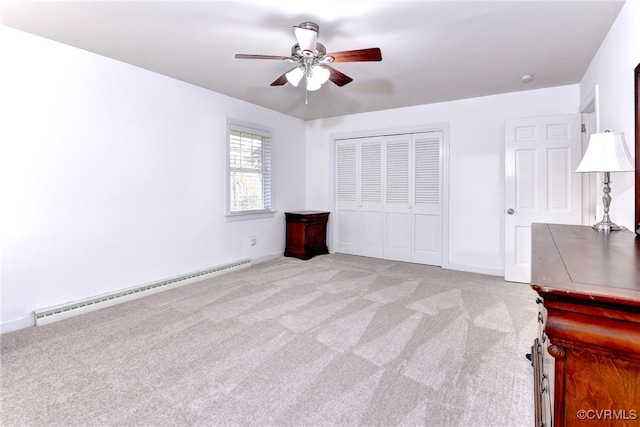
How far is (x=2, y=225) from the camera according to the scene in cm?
248

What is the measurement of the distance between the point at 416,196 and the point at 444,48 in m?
2.45

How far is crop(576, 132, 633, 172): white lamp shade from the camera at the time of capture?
1.77m

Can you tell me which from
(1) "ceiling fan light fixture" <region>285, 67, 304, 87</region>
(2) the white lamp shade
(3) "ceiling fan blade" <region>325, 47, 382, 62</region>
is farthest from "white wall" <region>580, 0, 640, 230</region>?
(1) "ceiling fan light fixture" <region>285, 67, 304, 87</region>

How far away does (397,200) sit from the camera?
508 centimetres

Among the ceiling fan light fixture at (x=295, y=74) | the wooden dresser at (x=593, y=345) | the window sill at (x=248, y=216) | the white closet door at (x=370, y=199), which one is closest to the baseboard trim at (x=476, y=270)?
the white closet door at (x=370, y=199)

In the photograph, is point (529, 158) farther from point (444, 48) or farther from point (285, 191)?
point (285, 191)

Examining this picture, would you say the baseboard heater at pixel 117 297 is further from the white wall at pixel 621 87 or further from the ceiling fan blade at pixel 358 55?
the white wall at pixel 621 87

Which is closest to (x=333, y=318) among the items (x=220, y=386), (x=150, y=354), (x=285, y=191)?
(x=220, y=386)

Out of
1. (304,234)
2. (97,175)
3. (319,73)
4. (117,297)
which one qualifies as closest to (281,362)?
(117,297)

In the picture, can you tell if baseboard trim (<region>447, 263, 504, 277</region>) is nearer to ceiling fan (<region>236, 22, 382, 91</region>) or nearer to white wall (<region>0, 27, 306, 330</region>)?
ceiling fan (<region>236, 22, 382, 91</region>)

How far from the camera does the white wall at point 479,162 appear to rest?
4.02 m

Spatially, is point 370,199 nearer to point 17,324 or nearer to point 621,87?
point 621,87

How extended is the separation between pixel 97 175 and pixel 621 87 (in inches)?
173

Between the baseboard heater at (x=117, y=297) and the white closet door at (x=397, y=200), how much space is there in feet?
8.57
